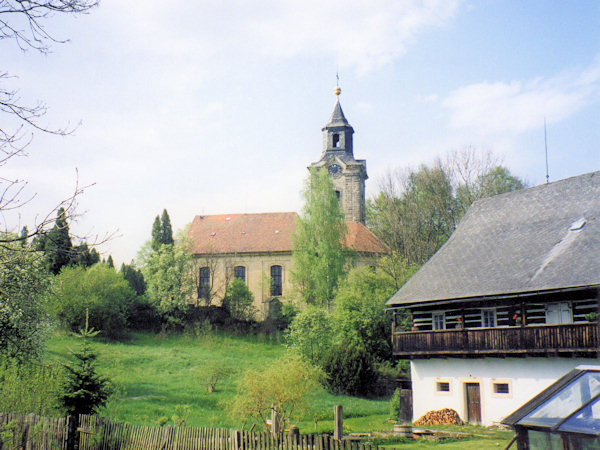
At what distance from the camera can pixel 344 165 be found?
54.7 meters

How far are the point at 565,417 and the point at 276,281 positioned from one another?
4371 centimetres

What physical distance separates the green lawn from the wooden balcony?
3006mm

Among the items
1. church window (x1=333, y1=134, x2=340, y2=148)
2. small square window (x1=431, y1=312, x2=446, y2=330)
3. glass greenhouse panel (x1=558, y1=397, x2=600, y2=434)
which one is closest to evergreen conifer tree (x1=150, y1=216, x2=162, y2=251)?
church window (x1=333, y1=134, x2=340, y2=148)

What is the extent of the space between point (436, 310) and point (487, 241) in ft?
13.5

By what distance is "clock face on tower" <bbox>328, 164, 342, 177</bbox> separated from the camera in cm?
5508

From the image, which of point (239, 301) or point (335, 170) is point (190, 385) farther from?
point (335, 170)

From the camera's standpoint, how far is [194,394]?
26.3 meters

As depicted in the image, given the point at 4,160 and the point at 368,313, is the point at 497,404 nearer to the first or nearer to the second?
the point at 368,313

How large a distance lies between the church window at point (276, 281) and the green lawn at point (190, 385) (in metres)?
7.95

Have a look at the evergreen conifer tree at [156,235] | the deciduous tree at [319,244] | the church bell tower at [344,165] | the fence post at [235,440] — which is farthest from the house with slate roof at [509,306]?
the evergreen conifer tree at [156,235]

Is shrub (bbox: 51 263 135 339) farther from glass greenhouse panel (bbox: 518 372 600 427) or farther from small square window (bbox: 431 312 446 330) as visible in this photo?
glass greenhouse panel (bbox: 518 372 600 427)

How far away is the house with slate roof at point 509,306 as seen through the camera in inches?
802

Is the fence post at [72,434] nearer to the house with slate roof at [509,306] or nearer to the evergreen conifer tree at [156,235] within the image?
the house with slate roof at [509,306]

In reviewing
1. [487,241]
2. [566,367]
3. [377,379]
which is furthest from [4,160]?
[377,379]
